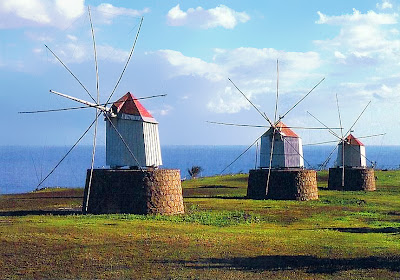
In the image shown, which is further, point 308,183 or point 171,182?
point 308,183

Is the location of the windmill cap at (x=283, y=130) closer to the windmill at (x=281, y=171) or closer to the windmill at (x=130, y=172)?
the windmill at (x=281, y=171)

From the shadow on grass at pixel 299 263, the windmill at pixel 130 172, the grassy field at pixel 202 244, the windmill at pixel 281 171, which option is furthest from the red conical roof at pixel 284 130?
the shadow on grass at pixel 299 263

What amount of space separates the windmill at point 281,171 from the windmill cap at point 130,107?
1541 cm

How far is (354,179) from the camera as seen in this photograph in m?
65.4

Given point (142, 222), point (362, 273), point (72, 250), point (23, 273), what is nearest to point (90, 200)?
point (142, 222)

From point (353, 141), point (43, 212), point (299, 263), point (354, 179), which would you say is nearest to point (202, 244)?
point (299, 263)

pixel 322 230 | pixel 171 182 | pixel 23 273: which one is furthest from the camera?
pixel 171 182

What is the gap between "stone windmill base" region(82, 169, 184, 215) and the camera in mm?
35688

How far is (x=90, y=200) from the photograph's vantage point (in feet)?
121

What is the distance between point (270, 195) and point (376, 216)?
49.3ft

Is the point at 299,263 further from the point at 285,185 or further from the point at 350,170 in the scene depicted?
the point at 350,170

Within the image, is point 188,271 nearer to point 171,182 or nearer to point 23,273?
point 23,273

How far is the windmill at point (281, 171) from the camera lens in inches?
2044

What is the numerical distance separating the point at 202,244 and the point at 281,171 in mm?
29131
